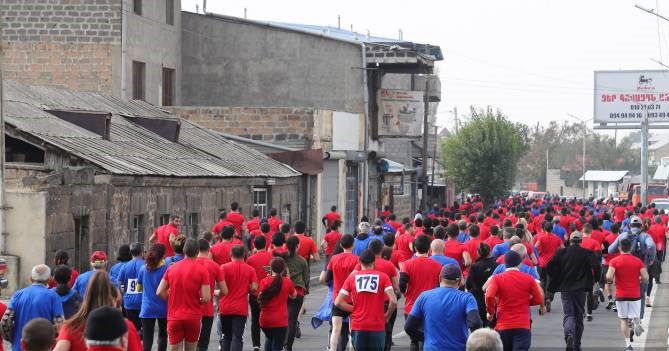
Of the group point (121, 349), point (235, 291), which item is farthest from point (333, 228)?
point (121, 349)

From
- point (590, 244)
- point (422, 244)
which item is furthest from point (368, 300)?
point (590, 244)

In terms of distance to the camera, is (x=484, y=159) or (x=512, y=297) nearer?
(x=512, y=297)

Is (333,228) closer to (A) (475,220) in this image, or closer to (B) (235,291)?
(A) (475,220)

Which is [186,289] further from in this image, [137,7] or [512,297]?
[137,7]

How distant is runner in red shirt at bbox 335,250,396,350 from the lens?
12930 mm

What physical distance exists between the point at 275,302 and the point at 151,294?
1.30 meters

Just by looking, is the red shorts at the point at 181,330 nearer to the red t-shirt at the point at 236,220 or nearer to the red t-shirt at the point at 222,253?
→ the red t-shirt at the point at 222,253

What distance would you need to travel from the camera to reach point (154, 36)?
137 feet

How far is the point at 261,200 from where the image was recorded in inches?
1351

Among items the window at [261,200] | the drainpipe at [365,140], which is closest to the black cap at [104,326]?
the window at [261,200]

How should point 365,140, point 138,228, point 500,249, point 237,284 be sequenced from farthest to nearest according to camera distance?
point 365,140 → point 138,228 → point 500,249 → point 237,284

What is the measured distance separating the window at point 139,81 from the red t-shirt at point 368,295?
2833 centimetres

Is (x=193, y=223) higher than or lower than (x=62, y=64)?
lower

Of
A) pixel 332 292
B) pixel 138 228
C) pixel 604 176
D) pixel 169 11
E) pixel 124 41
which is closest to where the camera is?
pixel 332 292
